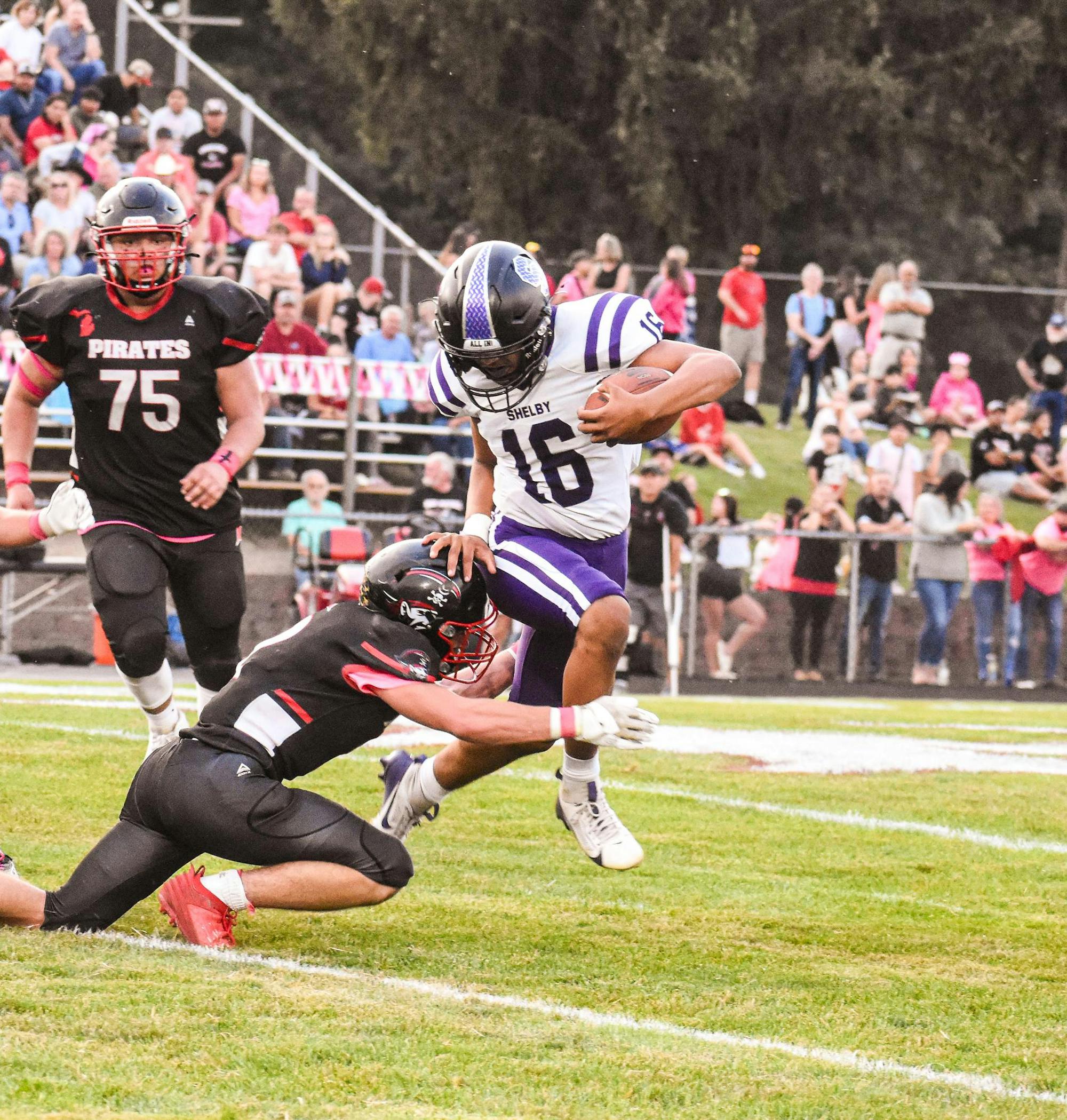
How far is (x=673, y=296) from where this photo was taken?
1875 cm

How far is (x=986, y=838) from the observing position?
701 centimetres

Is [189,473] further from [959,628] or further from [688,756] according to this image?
[959,628]

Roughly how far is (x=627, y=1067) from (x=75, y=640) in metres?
12.4

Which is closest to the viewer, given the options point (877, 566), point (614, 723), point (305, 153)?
point (614, 723)

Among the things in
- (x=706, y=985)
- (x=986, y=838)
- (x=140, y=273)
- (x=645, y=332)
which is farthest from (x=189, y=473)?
(x=986, y=838)

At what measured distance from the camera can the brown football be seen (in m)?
5.00

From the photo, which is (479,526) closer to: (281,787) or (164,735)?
(281,787)

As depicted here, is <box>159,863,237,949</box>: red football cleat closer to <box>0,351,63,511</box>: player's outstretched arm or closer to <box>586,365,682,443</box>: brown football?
<box>586,365,682,443</box>: brown football

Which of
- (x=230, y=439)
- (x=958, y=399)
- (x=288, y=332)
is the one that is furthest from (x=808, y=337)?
(x=230, y=439)

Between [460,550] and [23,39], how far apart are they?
558 inches

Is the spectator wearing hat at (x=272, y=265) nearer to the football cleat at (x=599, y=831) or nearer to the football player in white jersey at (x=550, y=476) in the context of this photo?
the football player in white jersey at (x=550, y=476)

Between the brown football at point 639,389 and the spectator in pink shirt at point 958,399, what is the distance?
51.1 ft

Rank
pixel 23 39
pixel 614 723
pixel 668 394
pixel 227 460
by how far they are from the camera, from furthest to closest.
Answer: pixel 23 39 → pixel 227 460 → pixel 668 394 → pixel 614 723

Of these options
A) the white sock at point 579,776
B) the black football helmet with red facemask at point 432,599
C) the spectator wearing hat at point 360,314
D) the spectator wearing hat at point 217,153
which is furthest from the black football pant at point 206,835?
the spectator wearing hat at point 217,153
